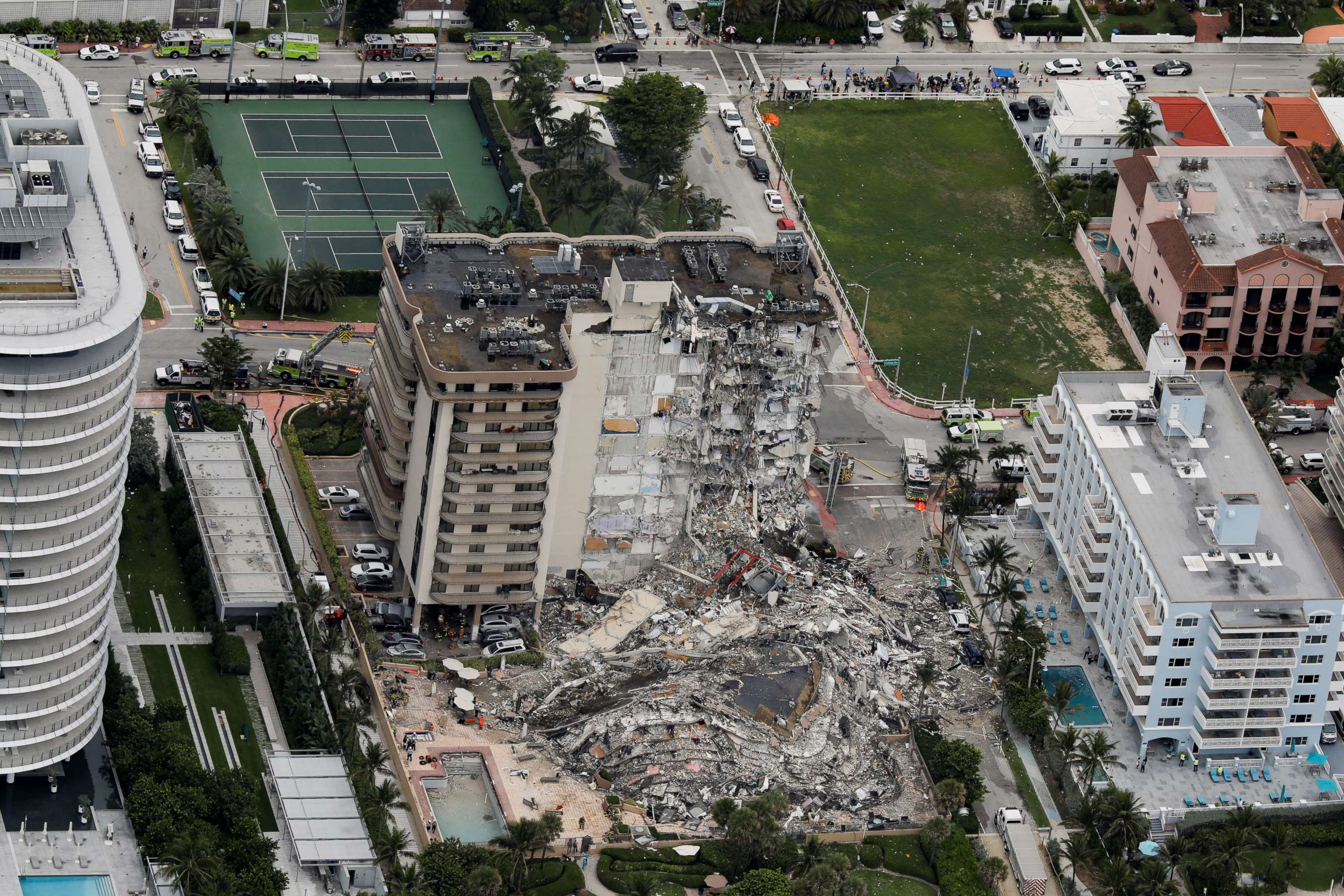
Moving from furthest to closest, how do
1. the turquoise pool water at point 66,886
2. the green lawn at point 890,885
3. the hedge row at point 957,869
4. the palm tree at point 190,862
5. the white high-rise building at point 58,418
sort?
1. the green lawn at point 890,885
2. the hedge row at point 957,869
3. the turquoise pool water at point 66,886
4. the palm tree at point 190,862
5. the white high-rise building at point 58,418

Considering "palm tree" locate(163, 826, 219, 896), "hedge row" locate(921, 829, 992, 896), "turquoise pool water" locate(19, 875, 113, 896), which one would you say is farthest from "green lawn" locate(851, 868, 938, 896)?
"turquoise pool water" locate(19, 875, 113, 896)

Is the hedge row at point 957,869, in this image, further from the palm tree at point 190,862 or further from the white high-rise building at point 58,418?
the white high-rise building at point 58,418

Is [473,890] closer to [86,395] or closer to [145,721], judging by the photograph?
[145,721]

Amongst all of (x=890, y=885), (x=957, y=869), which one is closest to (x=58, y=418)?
(x=890, y=885)

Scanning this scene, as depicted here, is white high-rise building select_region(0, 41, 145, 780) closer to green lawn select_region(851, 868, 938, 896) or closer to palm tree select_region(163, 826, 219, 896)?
palm tree select_region(163, 826, 219, 896)

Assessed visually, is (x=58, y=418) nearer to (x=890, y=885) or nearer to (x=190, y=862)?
(x=190, y=862)

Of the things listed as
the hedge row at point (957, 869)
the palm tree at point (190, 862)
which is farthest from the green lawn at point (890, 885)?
the palm tree at point (190, 862)
